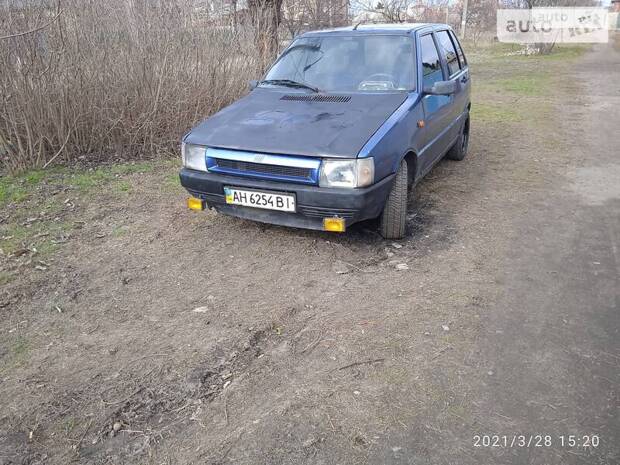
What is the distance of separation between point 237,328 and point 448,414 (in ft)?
4.49

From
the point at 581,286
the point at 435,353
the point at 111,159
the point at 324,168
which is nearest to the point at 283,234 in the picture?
the point at 324,168

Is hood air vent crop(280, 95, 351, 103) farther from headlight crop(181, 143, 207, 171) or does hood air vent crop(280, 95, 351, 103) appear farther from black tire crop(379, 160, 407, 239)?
headlight crop(181, 143, 207, 171)

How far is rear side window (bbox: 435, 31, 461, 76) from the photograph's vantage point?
5840mm

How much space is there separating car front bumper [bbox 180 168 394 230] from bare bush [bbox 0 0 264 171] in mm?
3240

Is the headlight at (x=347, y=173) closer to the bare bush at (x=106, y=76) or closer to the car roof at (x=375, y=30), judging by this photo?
the car roof at (x=375, y=30)

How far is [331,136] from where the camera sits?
12.7 ft

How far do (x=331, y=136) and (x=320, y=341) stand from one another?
5.31ft

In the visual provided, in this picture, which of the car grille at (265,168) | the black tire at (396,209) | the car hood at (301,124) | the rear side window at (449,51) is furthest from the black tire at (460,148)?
the car grille at (265,168)

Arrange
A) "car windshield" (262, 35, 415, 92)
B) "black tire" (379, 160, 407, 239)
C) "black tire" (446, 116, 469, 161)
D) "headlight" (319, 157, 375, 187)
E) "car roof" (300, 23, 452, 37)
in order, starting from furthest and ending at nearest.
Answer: "black tire" (446, 116, 469, 161), "car roof" (300, 23, 452, 37), "car windshield" (262, 35, 415, 92), "black tire" (379, 160, 407, 239), "headlight" (319, 157, 375, 187)
